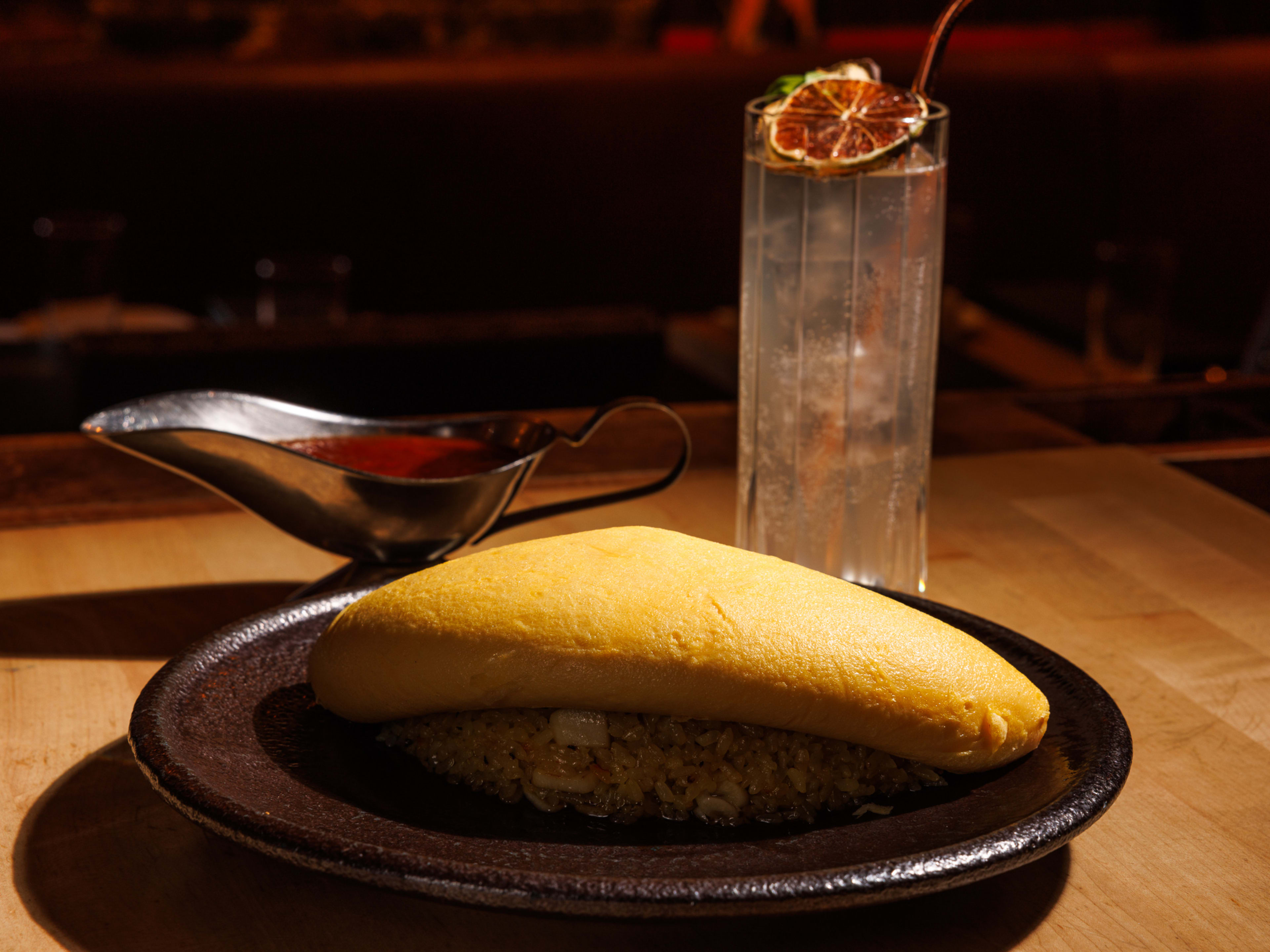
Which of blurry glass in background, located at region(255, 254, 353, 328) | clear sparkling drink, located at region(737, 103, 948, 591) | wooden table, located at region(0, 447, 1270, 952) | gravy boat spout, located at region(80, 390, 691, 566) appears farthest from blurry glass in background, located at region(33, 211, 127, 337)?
clear sparkling drink, located at region(737, 103, 948, 591)

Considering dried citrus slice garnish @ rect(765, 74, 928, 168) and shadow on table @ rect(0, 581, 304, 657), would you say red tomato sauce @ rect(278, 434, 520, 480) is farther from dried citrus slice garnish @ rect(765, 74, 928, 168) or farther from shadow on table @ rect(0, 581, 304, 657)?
dried citrus slice garnish @ rect(765, 74, 928, 168)

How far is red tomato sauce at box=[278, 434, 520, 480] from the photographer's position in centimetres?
Result: 80

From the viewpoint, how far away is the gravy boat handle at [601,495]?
812 mm

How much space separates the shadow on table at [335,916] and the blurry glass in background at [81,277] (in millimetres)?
1938

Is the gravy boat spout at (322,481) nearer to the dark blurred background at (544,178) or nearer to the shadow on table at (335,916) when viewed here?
the shadow on table at (335,916)

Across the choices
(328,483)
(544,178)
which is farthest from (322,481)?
(544,178)

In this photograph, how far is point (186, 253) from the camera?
3020 millimetres

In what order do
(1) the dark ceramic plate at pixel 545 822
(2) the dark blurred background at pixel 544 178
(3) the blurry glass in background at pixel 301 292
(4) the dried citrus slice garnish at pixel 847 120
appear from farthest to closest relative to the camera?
(2) the dark blurred background at pixel 544 178 → (3) the blurry glass in background at pixel 301 292 → (4) the dried citrus slice garnish at pixel 847 120 → (1) the dark ceramic plate at pixel 545 822

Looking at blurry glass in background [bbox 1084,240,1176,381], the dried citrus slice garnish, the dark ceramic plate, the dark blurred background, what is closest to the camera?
the dark ceramic plate

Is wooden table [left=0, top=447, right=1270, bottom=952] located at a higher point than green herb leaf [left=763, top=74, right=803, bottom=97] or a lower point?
lower

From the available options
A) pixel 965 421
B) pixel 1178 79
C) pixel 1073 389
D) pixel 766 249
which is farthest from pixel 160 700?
pixel 1178 79

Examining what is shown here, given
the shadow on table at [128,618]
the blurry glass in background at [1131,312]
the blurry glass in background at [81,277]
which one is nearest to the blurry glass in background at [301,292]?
the blurry glass in background at [81,277]

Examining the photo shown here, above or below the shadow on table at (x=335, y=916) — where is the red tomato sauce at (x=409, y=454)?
above

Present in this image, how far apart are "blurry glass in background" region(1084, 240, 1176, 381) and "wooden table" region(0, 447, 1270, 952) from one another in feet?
3.94
